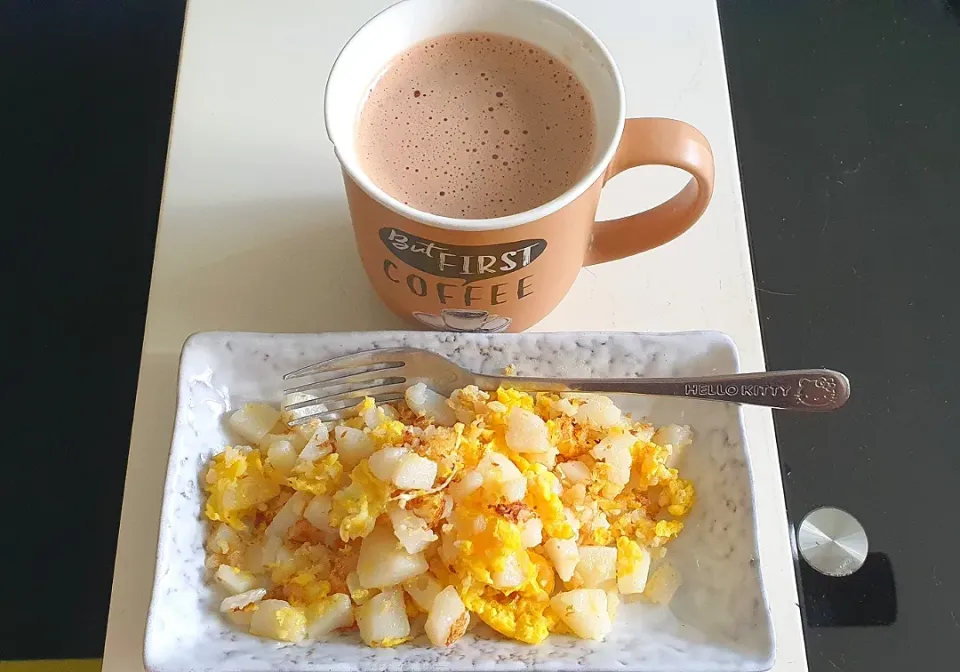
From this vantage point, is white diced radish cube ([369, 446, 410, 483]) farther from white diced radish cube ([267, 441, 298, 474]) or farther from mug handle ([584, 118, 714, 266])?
mug handle ([584, 118, 714, 266])

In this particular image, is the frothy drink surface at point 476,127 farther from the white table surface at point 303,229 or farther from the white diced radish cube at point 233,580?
the white diced radish cube at point 233,580

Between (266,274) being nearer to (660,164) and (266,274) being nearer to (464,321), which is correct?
(464,321)

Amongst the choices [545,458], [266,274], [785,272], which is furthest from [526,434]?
[785,272]

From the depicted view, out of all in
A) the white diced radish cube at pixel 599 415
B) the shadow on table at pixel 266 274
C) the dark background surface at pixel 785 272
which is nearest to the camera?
the white diced radish cube at pixel 599 415

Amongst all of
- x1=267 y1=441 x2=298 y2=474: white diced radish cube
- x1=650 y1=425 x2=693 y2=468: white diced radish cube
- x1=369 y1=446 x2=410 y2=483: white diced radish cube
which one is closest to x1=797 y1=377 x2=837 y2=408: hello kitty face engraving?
x1=650 y1=425 x2=693 y2=468: white diced radish cube

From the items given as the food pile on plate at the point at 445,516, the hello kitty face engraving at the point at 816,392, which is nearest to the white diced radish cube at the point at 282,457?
the food pile on plate at the point at 445,516

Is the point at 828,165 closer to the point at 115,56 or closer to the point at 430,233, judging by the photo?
the point at 430,233
